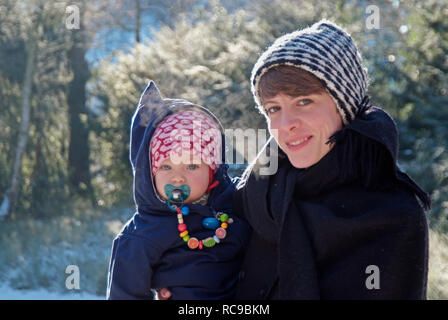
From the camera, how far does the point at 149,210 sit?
7.93 feet

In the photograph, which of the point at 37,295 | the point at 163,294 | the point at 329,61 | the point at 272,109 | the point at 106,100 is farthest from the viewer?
the point at 106,100

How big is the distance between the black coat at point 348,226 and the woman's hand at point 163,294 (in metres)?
0.35

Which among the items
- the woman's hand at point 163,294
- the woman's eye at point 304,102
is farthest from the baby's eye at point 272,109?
the woman's hand at point 163,294

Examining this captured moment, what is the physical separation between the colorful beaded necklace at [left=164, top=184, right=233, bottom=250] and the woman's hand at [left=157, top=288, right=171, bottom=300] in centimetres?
20

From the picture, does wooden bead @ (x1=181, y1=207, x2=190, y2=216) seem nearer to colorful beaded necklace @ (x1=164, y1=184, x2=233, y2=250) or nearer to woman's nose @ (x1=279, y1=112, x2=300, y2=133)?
colorful beaded necklace @ (x1=164, y1=184, x2=233, y2=250)

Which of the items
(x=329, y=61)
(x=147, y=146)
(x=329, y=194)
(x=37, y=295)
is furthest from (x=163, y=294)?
(x=37, y=295)

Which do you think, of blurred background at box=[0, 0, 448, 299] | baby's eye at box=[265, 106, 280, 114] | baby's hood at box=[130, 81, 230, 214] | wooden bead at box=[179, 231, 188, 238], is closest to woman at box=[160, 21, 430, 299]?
baby's eye at box=[265, 106, 280, 114]

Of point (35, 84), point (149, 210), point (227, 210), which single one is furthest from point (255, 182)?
point (35, 84)

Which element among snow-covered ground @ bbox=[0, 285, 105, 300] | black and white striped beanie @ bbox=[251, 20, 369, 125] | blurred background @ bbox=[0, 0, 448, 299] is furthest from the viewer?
blurred background @ bbox=[0, 0, 448, 299]

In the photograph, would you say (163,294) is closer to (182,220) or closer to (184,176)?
(182,220)

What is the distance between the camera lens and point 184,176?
7.91ft

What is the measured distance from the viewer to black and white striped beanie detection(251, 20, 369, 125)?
1975 mm

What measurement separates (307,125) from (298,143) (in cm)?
8
